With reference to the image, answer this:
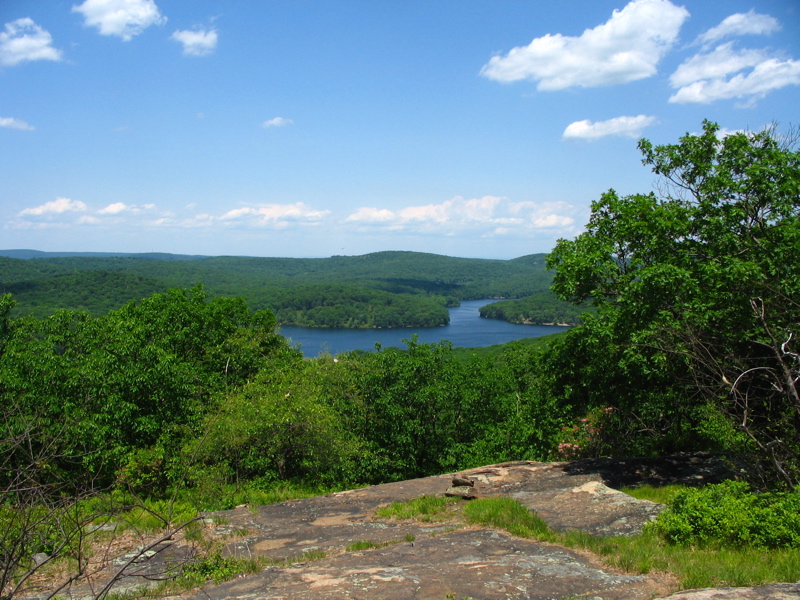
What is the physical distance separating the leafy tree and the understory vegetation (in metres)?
0.05

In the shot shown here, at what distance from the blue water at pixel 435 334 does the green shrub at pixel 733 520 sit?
94.6m

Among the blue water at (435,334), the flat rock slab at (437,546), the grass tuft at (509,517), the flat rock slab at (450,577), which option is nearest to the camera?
the flat rock slab at (450,577)

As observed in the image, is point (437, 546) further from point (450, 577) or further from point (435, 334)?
point (435, 334)

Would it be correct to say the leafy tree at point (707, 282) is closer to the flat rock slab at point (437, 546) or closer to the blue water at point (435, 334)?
the flat rock slab at point (437, 546)

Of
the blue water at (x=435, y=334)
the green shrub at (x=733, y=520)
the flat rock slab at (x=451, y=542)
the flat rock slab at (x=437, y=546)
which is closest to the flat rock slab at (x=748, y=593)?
the flat rock slab at (x=451, y=542)

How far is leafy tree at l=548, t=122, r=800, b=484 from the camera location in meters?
9.39

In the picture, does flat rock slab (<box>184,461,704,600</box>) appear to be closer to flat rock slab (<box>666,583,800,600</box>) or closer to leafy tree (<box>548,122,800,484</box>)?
flat rock slab (<box>666,583,800,600</box>)

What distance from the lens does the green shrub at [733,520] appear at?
6.71 meters

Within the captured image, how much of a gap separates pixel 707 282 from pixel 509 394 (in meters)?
11.4

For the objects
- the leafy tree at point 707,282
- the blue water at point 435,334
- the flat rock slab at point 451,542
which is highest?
the leafy tree at point 707,282

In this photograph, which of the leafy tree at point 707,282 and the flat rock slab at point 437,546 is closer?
the flat rock slab at point 437,546

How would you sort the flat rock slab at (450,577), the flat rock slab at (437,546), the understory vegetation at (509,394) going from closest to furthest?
the flat rock slab at (450,577), the flat rock slab at (437,546), the understory vegetation at (509,394)

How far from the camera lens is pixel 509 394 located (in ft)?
70.4

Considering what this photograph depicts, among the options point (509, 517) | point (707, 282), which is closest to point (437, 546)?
point (509, 517)
